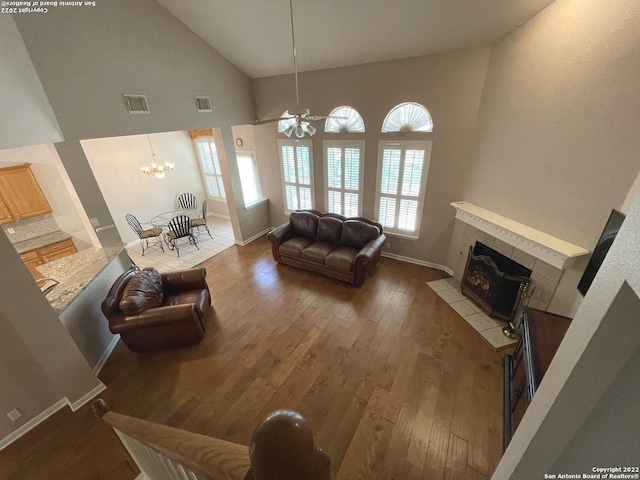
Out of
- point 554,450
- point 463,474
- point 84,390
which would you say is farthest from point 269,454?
point 84,390

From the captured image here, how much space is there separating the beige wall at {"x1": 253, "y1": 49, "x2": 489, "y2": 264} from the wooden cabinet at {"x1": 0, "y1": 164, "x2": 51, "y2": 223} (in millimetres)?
4574

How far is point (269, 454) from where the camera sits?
0.54m

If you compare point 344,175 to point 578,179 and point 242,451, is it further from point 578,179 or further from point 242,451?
point 242,451

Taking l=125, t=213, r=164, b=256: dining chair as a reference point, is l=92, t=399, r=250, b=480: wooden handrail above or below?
above

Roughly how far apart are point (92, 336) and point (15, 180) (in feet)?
12.4

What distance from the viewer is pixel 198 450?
92 cm

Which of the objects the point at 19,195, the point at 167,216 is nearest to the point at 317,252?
the point at 167,216

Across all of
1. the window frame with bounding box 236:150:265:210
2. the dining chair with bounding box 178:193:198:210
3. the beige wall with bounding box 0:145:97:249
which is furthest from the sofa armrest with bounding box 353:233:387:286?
the dining chair with bounding box 178:193:198:210

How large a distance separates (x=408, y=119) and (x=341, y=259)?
2620mm

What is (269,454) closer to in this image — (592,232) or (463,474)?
(463,474)

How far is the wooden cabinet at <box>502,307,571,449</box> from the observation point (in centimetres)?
175

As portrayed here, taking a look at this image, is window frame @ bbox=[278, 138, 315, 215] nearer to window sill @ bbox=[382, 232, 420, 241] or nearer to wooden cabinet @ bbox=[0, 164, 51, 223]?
window sill @ bbox=[382, 232, 420, 241]

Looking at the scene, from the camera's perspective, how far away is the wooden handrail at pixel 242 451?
54cm

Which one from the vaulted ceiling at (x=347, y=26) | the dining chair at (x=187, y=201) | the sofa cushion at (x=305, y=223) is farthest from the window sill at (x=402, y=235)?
the dining chair at (x=187, y=201)
